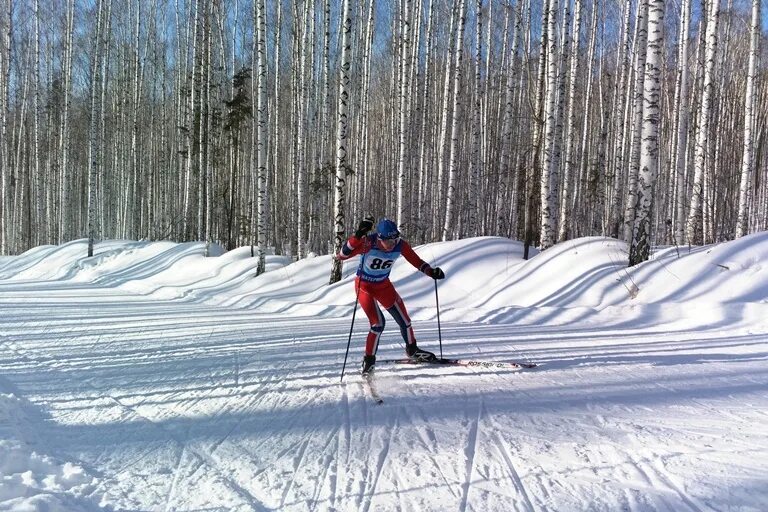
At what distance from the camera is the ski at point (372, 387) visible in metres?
4.64

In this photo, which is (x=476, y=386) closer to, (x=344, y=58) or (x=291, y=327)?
(x=291, y=327)

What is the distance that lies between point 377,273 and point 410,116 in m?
12.3

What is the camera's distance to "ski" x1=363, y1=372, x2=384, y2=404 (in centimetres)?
464

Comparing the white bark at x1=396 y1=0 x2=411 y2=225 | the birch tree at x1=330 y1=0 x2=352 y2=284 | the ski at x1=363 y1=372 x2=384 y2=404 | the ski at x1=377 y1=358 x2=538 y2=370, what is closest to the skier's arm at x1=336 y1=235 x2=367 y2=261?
the ski at x1=363 y1=372 x2=384 y2=404

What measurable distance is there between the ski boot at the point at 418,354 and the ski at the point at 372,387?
0.68m

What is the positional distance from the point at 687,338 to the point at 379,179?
25.7 meters

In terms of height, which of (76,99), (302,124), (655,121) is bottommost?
(655,121)

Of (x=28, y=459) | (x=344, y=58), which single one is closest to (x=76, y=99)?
(x=344, y=58)

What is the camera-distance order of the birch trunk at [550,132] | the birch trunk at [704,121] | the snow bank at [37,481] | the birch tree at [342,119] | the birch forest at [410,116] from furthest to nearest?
the birch forest at [410,116] → the birch trunk at [704,121] → the birch tree at [342,119] → the birch trunk at [550,132] → the snow bank at [37,481]

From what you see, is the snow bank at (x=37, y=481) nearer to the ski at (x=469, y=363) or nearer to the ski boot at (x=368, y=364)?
the ski boot at (x=368, y=364)

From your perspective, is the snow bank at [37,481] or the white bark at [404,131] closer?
the snow bank at [37,481]

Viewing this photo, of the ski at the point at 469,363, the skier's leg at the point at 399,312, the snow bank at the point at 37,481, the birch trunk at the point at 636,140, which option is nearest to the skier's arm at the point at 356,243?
the skier's leg at the point at 399,312

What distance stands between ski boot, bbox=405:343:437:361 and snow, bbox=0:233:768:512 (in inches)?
6.6

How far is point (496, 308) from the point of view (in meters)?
9.99
